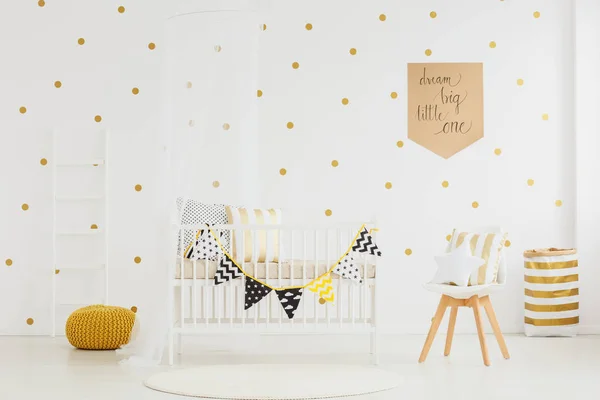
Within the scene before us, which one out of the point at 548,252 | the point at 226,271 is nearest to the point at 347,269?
the point at 226,271

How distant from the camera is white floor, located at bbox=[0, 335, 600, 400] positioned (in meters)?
3.61

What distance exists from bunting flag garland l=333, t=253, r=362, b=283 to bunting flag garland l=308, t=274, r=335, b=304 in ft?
0.21

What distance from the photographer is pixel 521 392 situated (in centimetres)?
360

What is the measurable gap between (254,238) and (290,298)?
368 millimetres

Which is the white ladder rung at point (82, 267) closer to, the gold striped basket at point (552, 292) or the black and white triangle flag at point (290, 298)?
the black and white triangle flag at point (290, 298)

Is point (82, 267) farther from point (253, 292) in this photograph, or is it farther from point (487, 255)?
point (487, 255)

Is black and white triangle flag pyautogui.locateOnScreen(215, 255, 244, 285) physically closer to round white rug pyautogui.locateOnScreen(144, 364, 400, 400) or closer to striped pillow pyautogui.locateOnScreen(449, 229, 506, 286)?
round white rug pyautogui.locateOnScreen(144, 364, 400, 400)

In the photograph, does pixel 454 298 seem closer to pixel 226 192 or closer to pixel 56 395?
pixel 226 192

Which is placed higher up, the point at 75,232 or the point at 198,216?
the point at 198,216

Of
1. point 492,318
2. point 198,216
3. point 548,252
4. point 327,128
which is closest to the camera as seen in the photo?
point 492,318

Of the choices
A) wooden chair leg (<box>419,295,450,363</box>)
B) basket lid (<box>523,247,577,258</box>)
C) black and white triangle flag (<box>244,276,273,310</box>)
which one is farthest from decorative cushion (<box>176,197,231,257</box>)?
basket lid (<box>523,247,577,258</box>)

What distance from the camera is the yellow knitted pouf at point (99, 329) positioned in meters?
4.80

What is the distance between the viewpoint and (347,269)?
14.4ft

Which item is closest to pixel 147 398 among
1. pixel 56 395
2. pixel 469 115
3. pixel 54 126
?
pixel 56 395
